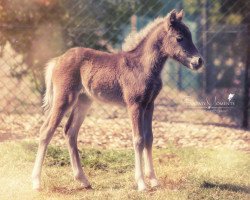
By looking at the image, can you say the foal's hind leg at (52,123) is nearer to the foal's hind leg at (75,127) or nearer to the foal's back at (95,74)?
the foal's back at (95,74)

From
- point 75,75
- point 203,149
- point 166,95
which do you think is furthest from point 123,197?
point 166,95

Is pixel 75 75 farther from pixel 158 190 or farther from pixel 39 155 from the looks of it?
pixel 158 190

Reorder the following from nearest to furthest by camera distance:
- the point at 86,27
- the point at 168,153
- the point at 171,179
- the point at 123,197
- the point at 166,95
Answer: the point at 123,197
the point at 171,179
the point at 168,153
the point at 86,27
the point at 166,95

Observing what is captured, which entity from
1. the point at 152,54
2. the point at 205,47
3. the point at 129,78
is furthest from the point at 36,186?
the point at 205,47

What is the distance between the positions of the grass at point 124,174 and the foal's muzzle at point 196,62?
131 centimetres

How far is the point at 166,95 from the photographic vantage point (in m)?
12.2

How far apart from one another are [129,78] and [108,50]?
474cm

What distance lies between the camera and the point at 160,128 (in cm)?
988

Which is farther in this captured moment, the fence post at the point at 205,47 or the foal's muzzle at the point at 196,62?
the fence post at the point at 205,47

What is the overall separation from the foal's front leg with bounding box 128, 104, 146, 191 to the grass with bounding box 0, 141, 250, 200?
0.14 metres

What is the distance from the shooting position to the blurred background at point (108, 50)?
371 inches

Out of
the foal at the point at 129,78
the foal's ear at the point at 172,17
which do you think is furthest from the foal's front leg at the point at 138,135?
the foal's ear at the point at 172,17

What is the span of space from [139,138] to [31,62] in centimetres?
491

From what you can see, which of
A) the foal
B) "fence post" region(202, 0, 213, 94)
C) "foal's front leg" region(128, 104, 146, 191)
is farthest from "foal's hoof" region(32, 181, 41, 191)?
"fence post" region(202, 0, 213, 94)
